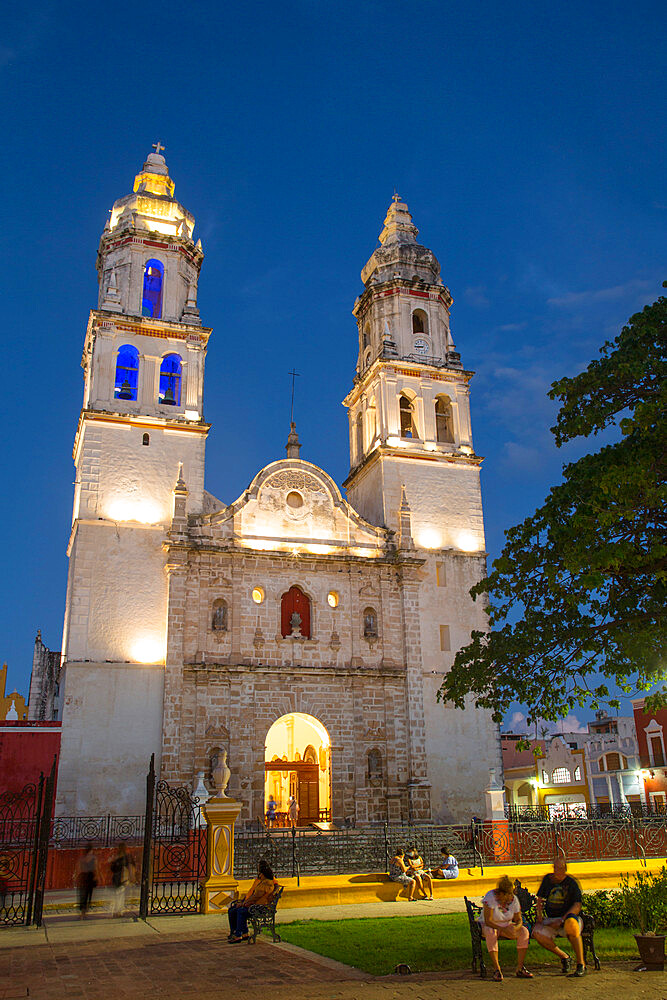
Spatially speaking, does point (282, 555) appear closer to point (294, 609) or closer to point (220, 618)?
point (294, 609)

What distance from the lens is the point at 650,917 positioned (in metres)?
9.87

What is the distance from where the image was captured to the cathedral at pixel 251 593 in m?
25.0

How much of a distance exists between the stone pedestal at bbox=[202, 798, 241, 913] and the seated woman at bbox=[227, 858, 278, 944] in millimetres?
2922

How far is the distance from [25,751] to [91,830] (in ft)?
10.3

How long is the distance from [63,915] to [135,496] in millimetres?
15146

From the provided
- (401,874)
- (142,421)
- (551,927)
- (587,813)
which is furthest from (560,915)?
(142,421)

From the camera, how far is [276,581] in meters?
→ 27.7

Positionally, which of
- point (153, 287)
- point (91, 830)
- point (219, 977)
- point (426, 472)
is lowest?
point (219, 977)

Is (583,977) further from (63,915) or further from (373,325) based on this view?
(373,325)

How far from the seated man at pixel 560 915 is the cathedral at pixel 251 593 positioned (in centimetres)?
1635

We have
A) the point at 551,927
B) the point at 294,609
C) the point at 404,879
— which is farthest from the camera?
the point at 294,609

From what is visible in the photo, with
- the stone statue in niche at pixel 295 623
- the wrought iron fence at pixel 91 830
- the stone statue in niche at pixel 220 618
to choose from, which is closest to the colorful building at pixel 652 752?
the stone statue in niche at pixel 295 623

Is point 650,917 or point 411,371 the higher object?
point 411,371

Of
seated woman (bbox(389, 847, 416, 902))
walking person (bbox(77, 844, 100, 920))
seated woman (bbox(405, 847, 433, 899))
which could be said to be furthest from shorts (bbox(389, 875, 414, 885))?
walking person (bbox(77, 844, 100, 920))
